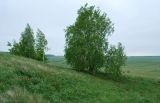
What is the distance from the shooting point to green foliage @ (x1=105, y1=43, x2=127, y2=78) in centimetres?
4909

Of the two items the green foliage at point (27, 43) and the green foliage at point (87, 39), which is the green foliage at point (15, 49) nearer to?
the green foliage at point (27, 43)

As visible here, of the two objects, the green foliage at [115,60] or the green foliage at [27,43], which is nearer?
the green foliage at [115,60]

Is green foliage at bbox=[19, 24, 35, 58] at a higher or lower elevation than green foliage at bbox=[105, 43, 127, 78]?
higher

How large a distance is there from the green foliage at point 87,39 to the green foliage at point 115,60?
3.37ft

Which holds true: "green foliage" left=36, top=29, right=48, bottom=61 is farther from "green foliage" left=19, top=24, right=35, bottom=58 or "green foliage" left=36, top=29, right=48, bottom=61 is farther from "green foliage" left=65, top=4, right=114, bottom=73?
"green foliage" left=65, top=4, right=114, bottom=73

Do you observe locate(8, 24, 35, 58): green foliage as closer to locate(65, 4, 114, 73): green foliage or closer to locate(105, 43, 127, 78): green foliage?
locate(65, 4, 114, 73): green foliage

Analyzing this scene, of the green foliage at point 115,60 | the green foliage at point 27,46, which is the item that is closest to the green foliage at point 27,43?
the green foliage at point 27,46

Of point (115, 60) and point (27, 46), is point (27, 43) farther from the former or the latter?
point (115, 60)

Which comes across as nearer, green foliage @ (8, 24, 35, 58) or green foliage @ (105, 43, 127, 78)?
green foliage @ (105, 43, 127, 78)

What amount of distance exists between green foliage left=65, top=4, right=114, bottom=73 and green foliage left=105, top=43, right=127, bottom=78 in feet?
3.37

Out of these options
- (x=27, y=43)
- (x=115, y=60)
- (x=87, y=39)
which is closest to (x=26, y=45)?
(x=27, y=43)

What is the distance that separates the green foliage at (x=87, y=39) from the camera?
51.1 m

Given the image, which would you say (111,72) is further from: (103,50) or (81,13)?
(81,13)

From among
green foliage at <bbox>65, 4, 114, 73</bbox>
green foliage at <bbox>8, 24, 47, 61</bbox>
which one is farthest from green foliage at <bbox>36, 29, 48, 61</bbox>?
green foliage at <bbox>65, 4, 114, 73</bbox>
